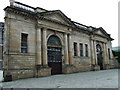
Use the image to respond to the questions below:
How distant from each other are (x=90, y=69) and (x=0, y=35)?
1468 cm

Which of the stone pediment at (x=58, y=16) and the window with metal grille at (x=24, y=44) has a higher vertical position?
the stone pediment at (x=58, y=16)

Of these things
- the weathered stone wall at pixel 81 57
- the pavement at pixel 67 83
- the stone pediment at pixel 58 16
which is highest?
the stone pediment at pixel 58 16

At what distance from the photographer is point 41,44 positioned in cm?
1377

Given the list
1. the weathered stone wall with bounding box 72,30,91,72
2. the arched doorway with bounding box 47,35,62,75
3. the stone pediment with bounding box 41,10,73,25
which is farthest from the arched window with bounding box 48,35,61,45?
the weathered stone wall with bounding box 72,30,91,72

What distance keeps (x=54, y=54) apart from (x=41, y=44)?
2.44 metres

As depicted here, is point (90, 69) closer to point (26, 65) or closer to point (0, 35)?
point (26, 65)

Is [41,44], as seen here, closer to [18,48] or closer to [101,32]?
[18,48]

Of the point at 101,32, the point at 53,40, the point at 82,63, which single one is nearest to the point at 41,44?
the point at 53,40

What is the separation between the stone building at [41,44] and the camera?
11.6 meters

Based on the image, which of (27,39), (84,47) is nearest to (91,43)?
(84,47)

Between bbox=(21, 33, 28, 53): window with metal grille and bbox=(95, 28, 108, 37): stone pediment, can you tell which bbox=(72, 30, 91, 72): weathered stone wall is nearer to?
bbox=(95, 28, 108, 37): stone pediment

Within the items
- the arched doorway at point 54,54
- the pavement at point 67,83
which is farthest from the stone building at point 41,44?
the pavement at point 67,83

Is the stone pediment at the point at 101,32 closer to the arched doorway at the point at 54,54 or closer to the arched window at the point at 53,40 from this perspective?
the arched window at the point at 53,40

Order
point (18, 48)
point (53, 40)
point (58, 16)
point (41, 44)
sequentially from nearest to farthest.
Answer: point (18, 48) < point (41, 44) < point (53, 40) < point (58, 16)
